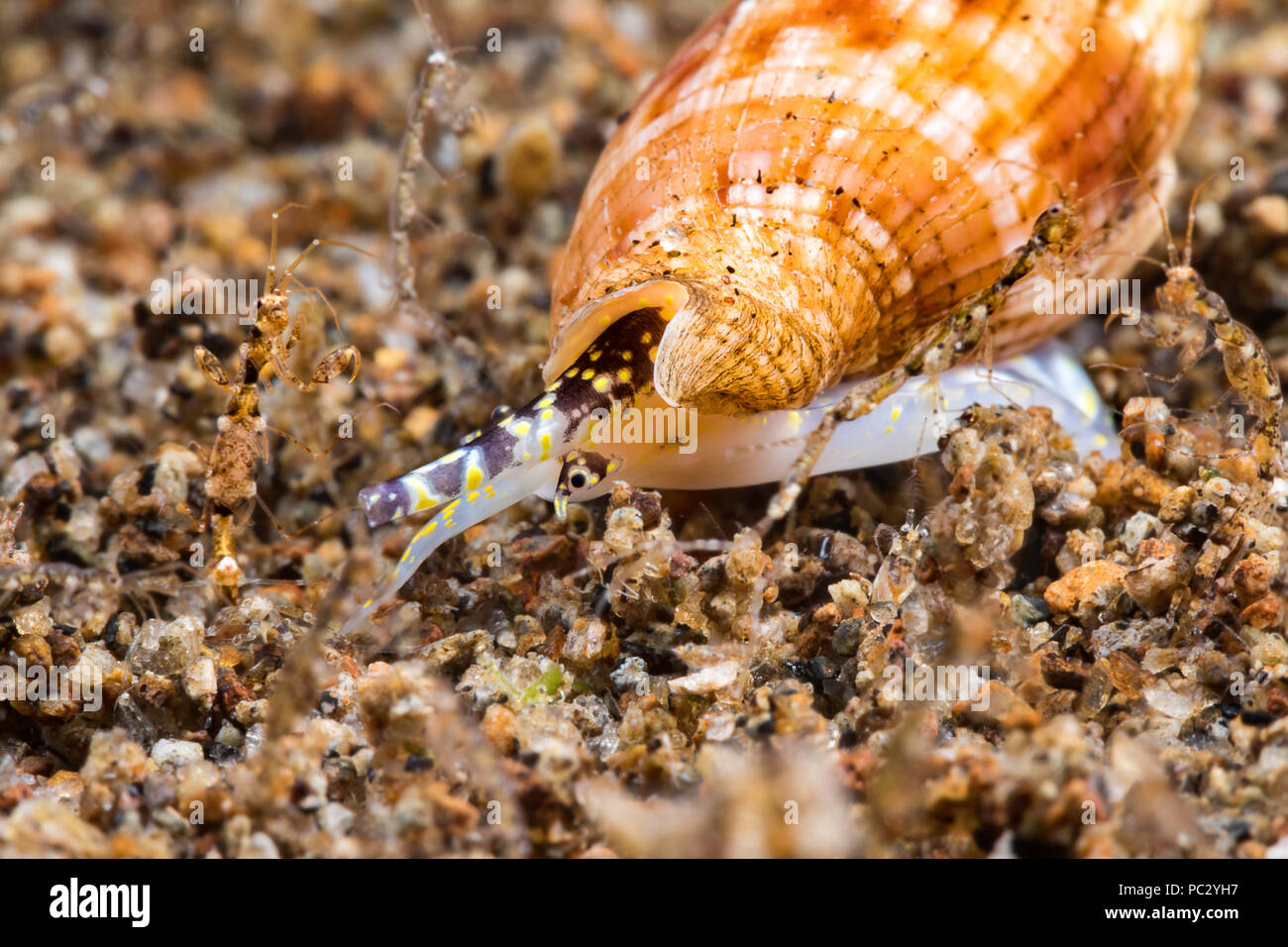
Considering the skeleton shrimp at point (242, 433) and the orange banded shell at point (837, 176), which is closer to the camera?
the orange banded shell at point (837, 176)

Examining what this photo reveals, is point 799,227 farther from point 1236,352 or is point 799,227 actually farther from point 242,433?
point 242,433

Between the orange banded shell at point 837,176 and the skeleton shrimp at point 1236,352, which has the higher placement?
the orange banded shell at point 837,176

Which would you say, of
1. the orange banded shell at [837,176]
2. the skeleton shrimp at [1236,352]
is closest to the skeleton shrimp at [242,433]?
the orange banded shell at [837,176]

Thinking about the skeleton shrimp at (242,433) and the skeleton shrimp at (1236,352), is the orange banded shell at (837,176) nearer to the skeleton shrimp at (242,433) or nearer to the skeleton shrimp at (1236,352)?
the skeleton shrimp at (1236,352)

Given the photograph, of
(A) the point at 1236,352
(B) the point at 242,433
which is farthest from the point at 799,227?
(B) the point at 242,433

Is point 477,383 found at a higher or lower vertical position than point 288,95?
lower

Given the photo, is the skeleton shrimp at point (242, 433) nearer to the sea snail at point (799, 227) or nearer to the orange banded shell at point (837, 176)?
the sea snail at point (799, 227)
